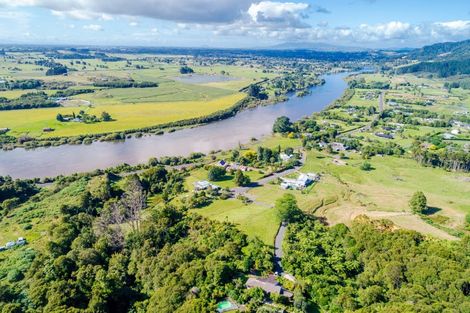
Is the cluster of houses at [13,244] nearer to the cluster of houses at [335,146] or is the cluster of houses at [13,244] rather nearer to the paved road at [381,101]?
the cluster of houses at [335,146]

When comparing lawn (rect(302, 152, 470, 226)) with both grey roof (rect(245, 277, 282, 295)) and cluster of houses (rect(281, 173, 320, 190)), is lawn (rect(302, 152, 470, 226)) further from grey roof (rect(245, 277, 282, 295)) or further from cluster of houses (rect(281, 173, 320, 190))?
grey roof (rect(245, 277, 282, 295))

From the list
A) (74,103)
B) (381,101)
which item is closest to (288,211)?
(74,103)

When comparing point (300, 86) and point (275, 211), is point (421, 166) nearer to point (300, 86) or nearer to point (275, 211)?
point (275, 211)

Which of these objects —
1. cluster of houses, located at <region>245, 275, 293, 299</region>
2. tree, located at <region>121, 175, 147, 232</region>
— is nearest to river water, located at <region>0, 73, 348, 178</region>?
tree, located at <region>121, 175, 147, 232</region>

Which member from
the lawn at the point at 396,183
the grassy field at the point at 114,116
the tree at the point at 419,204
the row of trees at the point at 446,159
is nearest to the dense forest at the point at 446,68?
the grassy field at the point at 114,116

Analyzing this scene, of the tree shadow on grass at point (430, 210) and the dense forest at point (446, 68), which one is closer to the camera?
the tree shadow on grass at point (430, 210)

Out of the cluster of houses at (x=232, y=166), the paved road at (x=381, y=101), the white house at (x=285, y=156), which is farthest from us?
the paved road at (x=381, y=101)

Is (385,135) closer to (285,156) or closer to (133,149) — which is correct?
(285,156)
